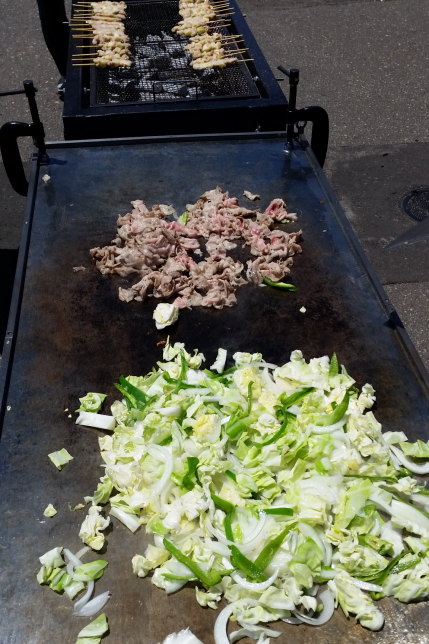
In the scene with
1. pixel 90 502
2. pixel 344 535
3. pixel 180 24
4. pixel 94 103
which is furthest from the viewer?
pixel 180 24

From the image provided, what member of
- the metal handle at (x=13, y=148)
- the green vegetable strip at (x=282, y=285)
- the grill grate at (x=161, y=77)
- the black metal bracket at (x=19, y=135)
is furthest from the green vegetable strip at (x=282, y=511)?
the grill grate at (x=161, y=77)

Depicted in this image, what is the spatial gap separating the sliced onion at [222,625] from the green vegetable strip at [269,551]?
0.19m

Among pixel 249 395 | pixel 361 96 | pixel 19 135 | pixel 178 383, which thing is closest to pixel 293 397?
pixel 249 395

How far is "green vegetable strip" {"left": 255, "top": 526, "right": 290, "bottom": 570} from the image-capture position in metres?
2.44

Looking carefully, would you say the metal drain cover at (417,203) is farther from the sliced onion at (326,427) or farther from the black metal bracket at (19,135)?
the sliced onion at (326,427)

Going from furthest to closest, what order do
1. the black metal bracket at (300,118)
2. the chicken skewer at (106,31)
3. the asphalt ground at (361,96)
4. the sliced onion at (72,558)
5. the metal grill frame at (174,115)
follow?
the asphalt ground at (361,96) → the chicken skewer at (106,31) → the metal grill frame at (174,115) → the black metal bracket at (300,118) → the sliced onion at (72,558)

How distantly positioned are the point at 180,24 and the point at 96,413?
17.1ft

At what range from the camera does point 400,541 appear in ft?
8.54

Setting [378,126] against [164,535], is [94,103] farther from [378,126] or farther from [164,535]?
[378,126]

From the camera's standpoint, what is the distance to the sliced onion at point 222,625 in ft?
7.59

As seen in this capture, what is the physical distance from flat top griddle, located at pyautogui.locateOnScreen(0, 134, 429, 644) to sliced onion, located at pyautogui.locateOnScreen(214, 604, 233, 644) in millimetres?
45

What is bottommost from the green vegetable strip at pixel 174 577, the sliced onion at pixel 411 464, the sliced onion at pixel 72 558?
the sliced onion at pixel 72 558

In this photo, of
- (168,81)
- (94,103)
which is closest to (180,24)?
(168,81)

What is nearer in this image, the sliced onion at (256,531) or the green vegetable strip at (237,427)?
the sliced onion at (256,531)
